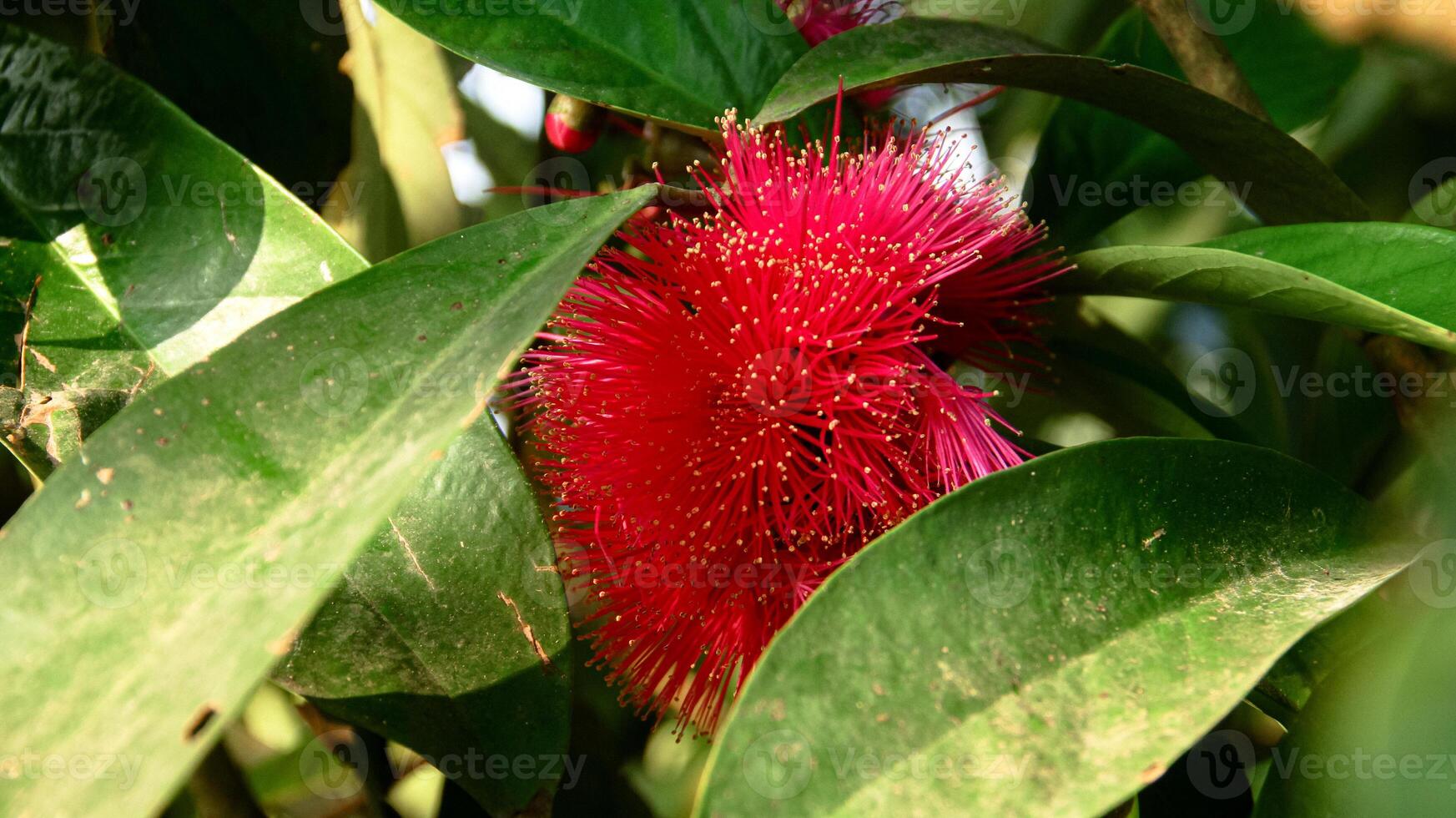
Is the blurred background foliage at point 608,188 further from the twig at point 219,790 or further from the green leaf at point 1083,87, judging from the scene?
the green leaf at point 1083,87

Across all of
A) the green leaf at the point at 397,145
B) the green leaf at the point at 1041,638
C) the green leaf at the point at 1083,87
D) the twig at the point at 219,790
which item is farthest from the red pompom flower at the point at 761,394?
the green leaf at the point at 397,145

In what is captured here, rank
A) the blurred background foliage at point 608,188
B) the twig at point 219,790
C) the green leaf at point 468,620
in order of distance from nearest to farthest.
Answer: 1. the green leaf at point 468,620
2. the twig at point 219,790
3. the blurred background foliage at point 608,188

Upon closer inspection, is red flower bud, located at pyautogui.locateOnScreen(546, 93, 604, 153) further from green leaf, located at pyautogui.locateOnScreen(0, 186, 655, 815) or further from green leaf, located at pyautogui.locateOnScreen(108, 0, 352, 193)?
green leaf, located at pyautogui.locateOnScreen(0, 186, 655, 815)

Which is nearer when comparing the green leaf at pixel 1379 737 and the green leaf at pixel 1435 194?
the green leaf at pixel 1379 737

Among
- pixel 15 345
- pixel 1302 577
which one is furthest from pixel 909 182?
pixel 15 345

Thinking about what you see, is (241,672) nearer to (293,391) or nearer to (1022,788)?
(293,391)

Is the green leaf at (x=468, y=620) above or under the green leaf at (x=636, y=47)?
under

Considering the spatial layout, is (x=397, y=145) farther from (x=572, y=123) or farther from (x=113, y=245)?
(x=113, y=245)

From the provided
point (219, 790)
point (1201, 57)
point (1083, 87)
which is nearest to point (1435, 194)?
point (1201, 57)
